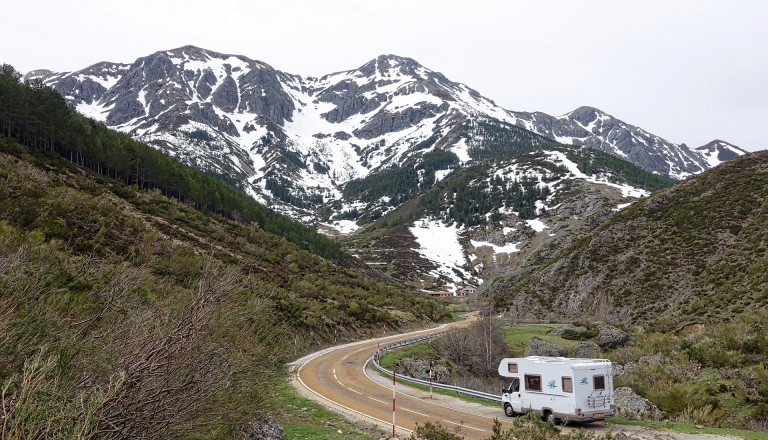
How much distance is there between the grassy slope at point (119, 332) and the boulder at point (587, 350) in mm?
21880

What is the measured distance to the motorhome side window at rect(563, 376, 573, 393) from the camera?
12.7 m

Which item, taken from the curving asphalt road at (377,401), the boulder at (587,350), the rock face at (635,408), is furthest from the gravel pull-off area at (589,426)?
the boulder at (587,350)

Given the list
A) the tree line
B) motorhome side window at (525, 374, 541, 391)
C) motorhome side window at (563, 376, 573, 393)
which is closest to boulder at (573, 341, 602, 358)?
motorhome side window at (525, 374, 541, 391)

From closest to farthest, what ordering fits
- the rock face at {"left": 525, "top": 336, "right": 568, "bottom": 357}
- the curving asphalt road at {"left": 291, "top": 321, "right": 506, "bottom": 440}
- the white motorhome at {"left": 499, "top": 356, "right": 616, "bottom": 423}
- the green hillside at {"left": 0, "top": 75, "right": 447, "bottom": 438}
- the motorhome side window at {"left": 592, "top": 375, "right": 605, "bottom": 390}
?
the green hillside at {"left": 0, "top": 75, "right": 447, "bottom": 438}
the white motorhome at {"left": 499, "top": 356, "right": 616, "bottom": 423}
the motorhome side window at {"left": 592, "top": 375, "right": 605, "bottom": 390}
the curving asphalt road at {"left": 291, "top": 321, "right": 506, "bottom": 440}
the rock face at {"left": 525, "top": 336, "right": 568, "bottom": 357}

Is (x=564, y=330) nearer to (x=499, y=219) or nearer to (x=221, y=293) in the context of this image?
(x=221, y=293)

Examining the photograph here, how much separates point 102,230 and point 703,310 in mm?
45678

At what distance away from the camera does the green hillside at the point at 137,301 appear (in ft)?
12.5

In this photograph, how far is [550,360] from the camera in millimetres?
13719

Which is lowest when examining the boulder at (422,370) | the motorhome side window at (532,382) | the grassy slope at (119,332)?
the boulder at (422,370)

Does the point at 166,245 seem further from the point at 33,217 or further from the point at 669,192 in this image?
the point at 669,192

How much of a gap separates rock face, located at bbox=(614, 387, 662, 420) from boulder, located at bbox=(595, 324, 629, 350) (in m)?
18.8

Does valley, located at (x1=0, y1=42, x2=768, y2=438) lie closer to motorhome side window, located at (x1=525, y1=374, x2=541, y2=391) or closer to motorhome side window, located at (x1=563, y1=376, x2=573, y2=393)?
motorhome side window, located at (x1=563, y1=376, x2=573, y2=393)

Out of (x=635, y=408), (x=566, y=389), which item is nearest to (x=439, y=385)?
(x=566, y=389)

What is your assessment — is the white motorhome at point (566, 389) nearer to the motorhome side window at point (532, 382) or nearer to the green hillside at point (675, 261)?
the motorhome side window at point (532, 382)
